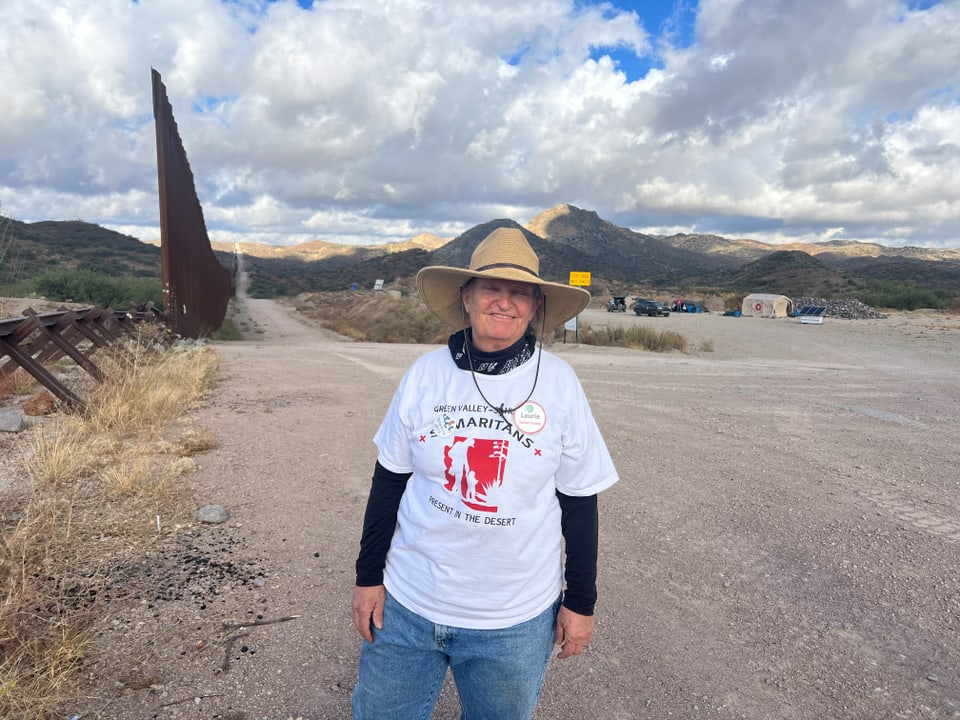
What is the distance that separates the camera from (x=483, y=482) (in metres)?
1.68

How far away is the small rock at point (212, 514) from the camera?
160 inches

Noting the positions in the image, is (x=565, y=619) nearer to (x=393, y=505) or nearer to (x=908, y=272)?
(x=393, y=505)

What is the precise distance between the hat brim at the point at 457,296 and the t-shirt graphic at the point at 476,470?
0.55m

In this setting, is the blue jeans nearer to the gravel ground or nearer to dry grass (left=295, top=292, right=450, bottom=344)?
the gravel ground

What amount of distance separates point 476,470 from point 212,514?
310 centimetres

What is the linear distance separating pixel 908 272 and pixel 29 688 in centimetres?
12140

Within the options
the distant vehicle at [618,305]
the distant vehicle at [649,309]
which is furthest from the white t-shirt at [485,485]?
the distant vehicle at [618,305]

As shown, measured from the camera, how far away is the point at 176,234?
47.3 ft

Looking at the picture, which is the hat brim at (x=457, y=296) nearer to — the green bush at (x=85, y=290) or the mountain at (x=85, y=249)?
the green bush at (x=85, y=290)

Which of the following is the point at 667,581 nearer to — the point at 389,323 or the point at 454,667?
the point at 454,667

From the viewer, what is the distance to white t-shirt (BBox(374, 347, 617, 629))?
5.48ft

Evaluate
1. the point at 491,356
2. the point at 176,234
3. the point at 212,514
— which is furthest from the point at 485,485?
the point at 176,234

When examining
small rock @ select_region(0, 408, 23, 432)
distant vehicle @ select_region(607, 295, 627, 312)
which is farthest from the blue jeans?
distant vehicle @ select_region(607, 295, 627, 312)

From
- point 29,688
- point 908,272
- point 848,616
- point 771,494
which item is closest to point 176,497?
point 29,688
